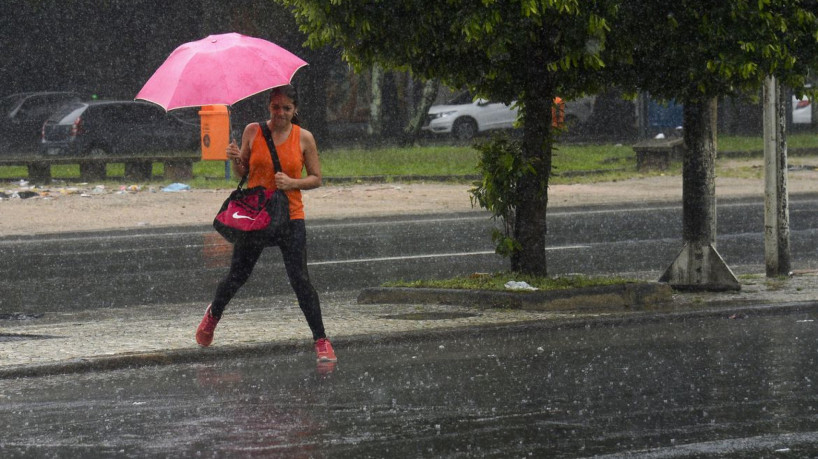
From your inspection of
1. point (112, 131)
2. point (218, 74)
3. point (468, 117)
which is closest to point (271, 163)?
point (218, 74)

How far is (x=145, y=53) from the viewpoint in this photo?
3981 centimetres

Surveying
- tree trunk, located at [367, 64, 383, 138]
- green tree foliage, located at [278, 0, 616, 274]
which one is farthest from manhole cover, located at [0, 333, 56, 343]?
tree trunk, located at [367, 64, 383, 138]

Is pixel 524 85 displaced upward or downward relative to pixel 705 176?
upward

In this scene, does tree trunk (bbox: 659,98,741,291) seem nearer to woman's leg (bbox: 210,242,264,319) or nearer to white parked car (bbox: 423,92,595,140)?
woman's leg (bbox: 210,242,264,319)

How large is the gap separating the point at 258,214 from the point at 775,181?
18.3 ft

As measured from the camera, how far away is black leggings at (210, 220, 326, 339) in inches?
322

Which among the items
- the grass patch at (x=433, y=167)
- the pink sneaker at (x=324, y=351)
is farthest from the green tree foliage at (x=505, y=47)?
the grass patch at (x=433, y=167)

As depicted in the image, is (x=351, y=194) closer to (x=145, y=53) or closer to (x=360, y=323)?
(x=360, y=323)

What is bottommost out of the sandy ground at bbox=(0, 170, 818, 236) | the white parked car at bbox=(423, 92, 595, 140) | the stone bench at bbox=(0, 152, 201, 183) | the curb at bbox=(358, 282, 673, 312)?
the curb at bbox=(358, 282, 673, 312)

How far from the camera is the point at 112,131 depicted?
29.5m

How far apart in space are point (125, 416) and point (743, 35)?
5298 mm

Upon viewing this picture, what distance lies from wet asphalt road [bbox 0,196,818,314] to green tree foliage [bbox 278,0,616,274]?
→ 234cm

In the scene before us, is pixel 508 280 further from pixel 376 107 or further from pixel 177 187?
pixel 376 107

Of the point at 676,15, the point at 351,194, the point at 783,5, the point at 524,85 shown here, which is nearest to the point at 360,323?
the point at 524,85
